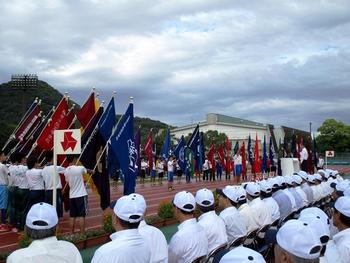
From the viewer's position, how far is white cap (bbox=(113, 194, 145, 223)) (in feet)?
13.4

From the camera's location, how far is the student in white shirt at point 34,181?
425 inches

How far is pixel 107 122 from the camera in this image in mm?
10578

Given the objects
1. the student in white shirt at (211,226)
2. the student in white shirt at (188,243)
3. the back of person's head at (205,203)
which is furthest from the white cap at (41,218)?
the back of person's head at (205,203)

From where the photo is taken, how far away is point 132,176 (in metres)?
9.43

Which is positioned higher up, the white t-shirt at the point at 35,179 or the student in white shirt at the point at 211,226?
the white t-shirt at the point at 35,179

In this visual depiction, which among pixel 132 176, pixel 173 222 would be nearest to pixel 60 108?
pixel 132 176

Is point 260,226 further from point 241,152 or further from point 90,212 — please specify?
point 241,152

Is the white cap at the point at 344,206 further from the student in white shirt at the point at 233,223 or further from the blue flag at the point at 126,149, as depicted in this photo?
the blue flag at the point at 126,149

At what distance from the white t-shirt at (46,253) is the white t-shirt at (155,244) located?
3.18 feet

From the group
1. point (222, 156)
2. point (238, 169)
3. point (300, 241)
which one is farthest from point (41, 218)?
point (222, 156)

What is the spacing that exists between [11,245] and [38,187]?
57.9 inches

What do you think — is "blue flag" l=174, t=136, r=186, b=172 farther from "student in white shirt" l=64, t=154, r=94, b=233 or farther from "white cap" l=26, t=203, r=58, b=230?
"white cap" l=26, t=203, r=58, b=230

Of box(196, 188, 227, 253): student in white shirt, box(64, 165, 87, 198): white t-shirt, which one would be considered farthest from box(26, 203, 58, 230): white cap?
box(64, 165, 87, 198): white t-shirt

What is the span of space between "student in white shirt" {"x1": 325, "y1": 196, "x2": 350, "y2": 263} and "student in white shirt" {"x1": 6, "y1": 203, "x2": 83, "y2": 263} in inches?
83.2
